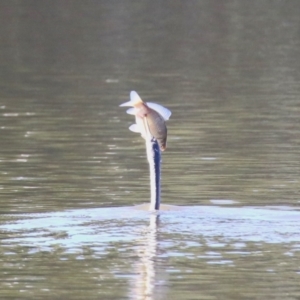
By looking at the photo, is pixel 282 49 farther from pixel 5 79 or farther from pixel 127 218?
pixel 127 218

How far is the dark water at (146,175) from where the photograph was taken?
903 cm

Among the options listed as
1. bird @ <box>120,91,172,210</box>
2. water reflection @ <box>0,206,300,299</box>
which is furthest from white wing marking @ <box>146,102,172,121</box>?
water reflection @ <box>0,206,300,299</box>

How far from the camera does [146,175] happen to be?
538 inches

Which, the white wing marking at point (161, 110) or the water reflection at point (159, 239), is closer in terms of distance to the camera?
the water reflection at point (159, 239)

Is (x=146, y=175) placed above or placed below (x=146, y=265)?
above

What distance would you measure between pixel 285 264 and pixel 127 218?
6.15 feet

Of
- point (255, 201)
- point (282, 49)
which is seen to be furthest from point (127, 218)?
point (282, 49)

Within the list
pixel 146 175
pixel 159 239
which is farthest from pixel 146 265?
pixel 146 175

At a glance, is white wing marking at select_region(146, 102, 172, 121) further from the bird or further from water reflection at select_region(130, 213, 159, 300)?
water reflection at select_region(130, 213, 159, 300)

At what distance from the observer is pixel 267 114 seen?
18.8m

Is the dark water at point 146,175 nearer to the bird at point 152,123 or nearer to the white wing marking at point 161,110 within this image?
the bird at point 152,123

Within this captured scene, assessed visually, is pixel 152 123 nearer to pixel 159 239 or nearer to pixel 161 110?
pixel 161 110

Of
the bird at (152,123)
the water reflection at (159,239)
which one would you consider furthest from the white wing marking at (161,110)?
the water reflection at (159,239)

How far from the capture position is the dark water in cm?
903
